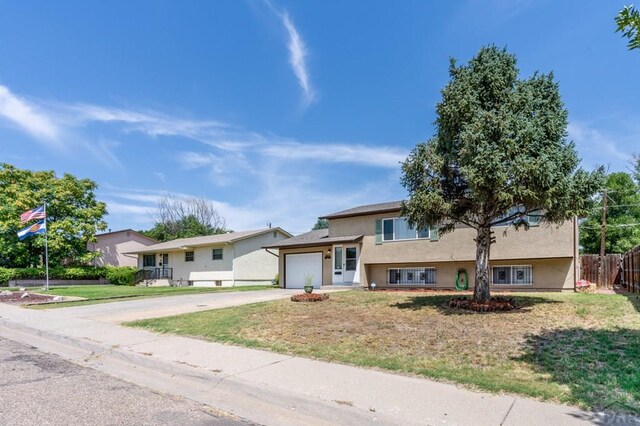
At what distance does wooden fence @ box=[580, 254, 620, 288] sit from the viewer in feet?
67.1

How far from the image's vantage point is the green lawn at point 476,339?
5.40 metres

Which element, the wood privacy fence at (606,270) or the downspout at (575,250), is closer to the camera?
the downspout at (575,250)

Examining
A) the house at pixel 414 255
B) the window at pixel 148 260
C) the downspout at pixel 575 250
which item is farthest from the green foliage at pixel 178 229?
the downspout at pixel 575 250

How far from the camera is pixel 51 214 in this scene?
3497 centimetres

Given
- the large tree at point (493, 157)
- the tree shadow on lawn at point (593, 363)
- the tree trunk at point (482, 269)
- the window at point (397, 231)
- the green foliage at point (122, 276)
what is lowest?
the green foliage at point (122, 276)

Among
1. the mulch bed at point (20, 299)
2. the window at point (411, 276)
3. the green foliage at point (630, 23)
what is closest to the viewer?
the green foliage at point (630, 23)

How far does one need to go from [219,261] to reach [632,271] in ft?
81.5

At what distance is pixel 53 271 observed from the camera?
33.1 metres

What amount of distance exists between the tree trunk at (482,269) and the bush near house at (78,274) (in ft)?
99.8

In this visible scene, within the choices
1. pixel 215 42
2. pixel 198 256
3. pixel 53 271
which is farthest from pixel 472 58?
pixel 53 271

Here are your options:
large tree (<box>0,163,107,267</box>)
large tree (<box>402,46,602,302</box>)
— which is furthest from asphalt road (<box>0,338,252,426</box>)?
large tree (<box>0,163,107,267</box>)

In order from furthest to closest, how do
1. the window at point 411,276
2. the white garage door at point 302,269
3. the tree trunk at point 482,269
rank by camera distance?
the white garage door at point 302,269 → the window at point 411,276 → the tree trunk at point 482,269

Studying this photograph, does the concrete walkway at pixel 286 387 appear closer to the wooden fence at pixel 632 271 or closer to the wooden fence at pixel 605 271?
the wooden fence at pixel 632 271

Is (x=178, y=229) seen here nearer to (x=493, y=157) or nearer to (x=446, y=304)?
(x=446, y=304)
